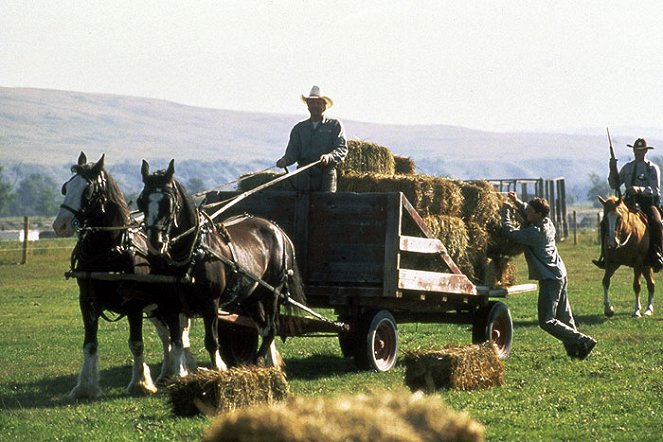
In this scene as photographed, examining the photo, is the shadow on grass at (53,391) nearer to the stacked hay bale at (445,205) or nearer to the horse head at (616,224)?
the stacked hay bale at (445,205)

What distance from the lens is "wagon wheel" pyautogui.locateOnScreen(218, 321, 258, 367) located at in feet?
46.4

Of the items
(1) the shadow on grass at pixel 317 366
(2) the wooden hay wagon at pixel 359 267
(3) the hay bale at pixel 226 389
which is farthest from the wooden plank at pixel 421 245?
(3) the hay bale at pixel 226 389

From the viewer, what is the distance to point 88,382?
12164mm

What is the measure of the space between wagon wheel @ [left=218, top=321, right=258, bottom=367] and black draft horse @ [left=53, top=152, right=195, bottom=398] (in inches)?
63.5

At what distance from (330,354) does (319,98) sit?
3.49 metres

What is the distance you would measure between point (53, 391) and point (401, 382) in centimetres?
346

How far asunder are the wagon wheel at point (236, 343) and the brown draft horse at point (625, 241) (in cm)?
860

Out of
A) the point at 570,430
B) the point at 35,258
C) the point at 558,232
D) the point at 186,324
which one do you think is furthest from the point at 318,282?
the point at 558,232

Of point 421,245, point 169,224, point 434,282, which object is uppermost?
point 169,224

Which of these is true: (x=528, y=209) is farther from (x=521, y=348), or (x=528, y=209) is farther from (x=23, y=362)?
(x=23, y=362)

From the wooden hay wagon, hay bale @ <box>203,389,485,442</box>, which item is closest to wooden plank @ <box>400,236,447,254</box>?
the wooden hay wagon

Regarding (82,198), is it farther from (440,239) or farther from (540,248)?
(540,248)

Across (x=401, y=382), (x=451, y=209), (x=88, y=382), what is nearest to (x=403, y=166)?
(x=451, y=209)

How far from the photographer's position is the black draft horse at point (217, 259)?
38.5 feet
